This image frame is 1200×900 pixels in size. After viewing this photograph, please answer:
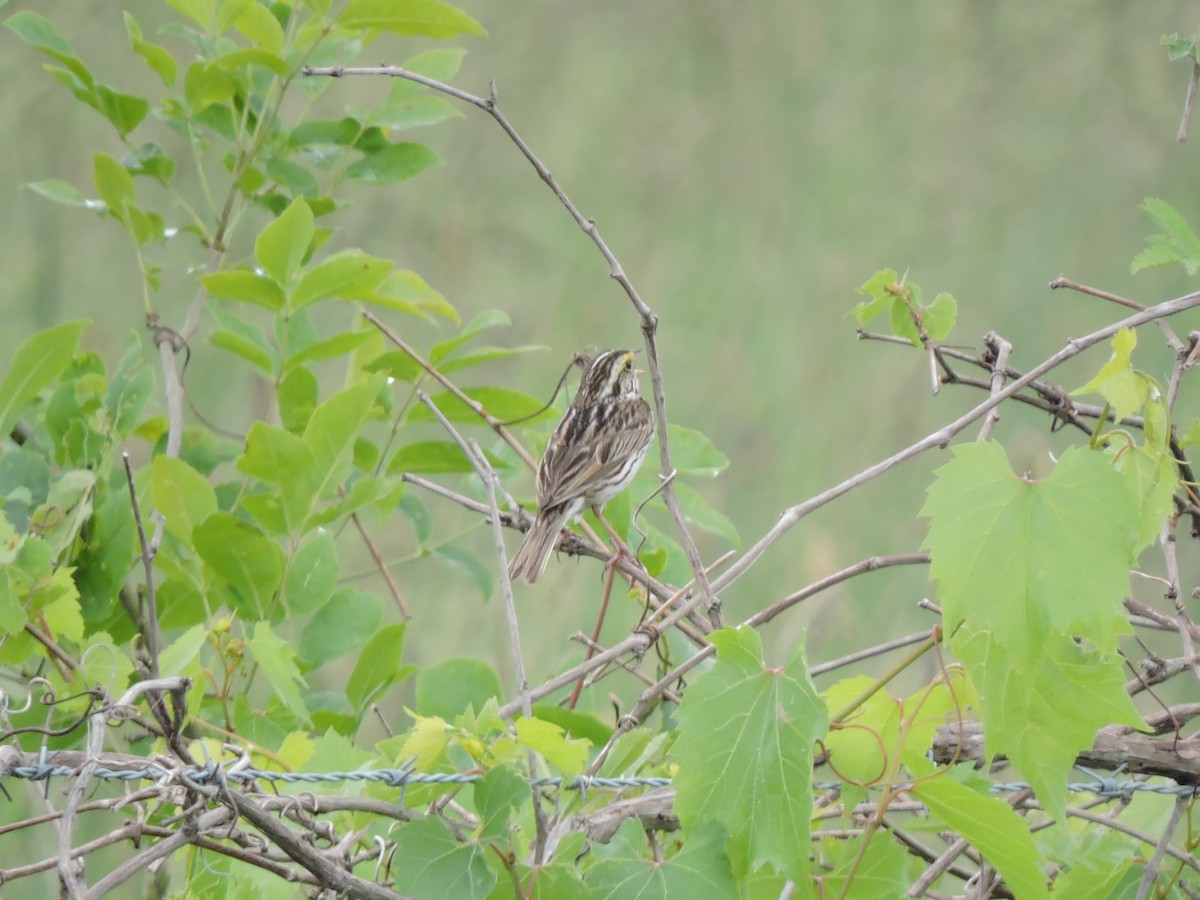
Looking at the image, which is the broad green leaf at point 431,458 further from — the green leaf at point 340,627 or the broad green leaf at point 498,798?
the broad green leaf at point 498,798

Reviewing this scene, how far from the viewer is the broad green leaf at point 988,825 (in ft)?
3.14

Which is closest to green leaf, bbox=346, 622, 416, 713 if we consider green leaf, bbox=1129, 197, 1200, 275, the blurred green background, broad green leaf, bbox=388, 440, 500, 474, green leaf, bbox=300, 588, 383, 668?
green leaf, bbox=300, 588, 383, 668

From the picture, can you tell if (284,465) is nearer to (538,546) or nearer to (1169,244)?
(538,546)

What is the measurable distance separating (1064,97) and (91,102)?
2.25m

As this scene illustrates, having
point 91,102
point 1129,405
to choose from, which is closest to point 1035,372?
point 1129,405

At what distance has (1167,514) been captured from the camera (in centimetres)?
114

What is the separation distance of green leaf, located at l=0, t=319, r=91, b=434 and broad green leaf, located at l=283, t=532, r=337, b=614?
35cm

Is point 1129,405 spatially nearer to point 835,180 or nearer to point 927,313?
point 927,313

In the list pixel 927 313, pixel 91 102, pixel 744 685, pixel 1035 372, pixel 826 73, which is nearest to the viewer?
pixel 744 685

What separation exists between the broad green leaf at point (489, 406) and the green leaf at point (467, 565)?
23 cm

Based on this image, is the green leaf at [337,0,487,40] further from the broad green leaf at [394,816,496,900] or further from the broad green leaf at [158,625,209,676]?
the broad green leaf at [394,816,496,900]

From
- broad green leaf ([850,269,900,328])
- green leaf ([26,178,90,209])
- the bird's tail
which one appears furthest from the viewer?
the bird's tail

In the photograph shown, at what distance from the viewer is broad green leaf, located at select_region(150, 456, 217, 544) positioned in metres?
1.46

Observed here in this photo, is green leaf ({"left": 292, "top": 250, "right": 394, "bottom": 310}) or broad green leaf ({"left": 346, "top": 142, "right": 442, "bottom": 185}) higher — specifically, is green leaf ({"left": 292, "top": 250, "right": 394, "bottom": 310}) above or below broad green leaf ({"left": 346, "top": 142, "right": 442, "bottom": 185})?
below
